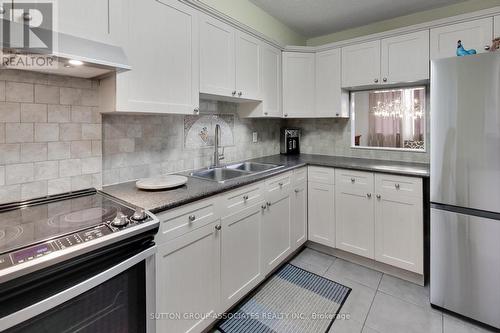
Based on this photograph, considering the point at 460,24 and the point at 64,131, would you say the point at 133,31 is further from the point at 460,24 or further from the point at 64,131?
the point at 460,24

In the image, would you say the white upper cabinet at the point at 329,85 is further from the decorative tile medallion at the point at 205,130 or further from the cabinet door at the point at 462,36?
the decorative tile medallion at the point at 205,130

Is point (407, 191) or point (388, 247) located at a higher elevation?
point (407, 191)

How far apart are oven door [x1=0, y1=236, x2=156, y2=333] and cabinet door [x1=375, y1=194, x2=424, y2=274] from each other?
6.63ft

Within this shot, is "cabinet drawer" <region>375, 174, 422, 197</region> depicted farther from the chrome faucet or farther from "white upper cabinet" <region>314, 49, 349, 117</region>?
the chrome faucet

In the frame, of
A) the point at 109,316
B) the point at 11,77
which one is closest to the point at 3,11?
the point at 11,77

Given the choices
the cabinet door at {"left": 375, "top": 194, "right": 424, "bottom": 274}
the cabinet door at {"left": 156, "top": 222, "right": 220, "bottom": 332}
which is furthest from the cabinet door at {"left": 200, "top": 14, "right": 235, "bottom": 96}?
the cabinet door at {"left": 375, "top": 194, "right": 424, "bottom": 274}

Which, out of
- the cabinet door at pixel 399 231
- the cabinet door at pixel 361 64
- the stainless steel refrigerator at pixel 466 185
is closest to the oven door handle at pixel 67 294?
the stainless steel refrigerator at pixel 466 185

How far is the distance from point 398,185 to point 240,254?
4.84 ft

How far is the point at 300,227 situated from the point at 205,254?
1.35 m

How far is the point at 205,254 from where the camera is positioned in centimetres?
158

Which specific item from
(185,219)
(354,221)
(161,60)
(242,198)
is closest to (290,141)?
(354,221)

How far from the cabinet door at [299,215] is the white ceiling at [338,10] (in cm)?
184

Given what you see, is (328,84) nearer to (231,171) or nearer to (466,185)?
(231,171)

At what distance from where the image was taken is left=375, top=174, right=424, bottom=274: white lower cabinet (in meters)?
2.17
